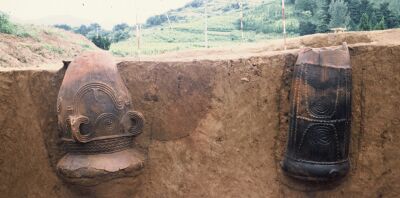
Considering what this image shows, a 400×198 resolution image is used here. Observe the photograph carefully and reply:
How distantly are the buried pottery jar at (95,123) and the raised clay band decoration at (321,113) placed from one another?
1.02m

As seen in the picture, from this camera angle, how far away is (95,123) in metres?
2.58

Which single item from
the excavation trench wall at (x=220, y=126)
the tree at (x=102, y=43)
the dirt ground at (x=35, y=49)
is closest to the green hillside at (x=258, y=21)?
the tree at (x=102, y=43)

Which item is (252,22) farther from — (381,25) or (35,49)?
(35,49)

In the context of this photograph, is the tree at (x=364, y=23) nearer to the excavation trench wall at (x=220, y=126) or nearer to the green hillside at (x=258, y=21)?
the green hillside at (x=258, y=21)

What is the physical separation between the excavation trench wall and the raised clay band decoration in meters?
0.16

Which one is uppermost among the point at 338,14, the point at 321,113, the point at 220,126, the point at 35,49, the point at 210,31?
the point at 210,31

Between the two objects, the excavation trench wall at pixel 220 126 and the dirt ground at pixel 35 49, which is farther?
the dirt ground at pixel 35 49

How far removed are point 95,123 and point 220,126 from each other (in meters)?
0.80

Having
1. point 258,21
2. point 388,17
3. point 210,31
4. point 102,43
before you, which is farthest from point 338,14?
point 102,43

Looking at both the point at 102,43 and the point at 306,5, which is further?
the point at 102,43

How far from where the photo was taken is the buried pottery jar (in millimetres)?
2580

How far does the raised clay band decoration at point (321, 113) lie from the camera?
233 cm

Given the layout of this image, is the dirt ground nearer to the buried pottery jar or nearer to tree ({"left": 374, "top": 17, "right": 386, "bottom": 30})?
the buried pottery jar

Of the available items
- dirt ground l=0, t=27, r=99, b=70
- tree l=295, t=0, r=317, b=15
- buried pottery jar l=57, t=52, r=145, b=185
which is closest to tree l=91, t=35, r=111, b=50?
dirt ground l=0, t=27, r=99, b=70
